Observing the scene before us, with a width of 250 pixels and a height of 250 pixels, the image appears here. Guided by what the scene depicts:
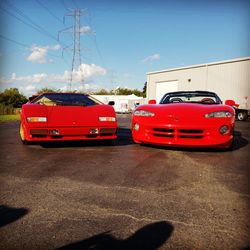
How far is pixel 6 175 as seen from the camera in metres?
2.83

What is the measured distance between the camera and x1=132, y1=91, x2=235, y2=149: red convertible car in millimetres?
4109

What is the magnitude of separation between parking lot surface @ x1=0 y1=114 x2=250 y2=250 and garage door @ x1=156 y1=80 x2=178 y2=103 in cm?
2416

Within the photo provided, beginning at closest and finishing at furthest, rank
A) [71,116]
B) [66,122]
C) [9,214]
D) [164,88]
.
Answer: [9,214]
[66,122]
[71,116]
[164,88]

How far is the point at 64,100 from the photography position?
5.37 m

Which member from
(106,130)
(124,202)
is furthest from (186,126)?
(124,202)

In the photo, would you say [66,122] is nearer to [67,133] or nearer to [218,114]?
[67,133]

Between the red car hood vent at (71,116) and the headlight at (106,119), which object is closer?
the red car hood vent at (71,116)

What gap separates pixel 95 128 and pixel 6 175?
6.55 ft

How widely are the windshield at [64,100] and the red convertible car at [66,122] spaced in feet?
0.35

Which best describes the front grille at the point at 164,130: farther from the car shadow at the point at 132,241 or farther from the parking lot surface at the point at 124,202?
the car shadow at the point at 132,241

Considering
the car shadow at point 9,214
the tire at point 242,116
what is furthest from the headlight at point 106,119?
the tire at point 242,116

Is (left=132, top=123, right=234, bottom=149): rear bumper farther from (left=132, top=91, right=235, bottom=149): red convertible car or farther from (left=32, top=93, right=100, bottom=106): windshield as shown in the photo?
(left=32, top=93, right=100, bottom=106): windshield

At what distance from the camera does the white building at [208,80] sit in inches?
802

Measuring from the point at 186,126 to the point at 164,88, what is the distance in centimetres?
2466
